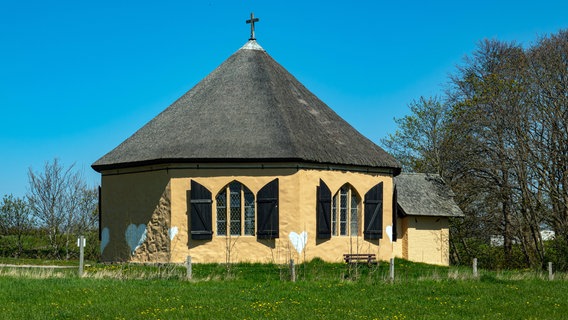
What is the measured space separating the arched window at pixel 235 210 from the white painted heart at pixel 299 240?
132 cm

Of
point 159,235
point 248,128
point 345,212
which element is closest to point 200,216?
point 159,235

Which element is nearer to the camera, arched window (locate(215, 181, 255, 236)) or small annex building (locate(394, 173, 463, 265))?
arched window (locate(215, 181, 255, 236))

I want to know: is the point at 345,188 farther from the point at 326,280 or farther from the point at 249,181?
the point at 326,280

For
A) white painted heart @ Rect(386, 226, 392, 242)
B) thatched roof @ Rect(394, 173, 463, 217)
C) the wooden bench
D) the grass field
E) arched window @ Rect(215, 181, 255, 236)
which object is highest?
thatched roof @ Rect(394, 173, 463, 217)

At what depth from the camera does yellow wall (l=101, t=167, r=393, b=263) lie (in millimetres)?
25578

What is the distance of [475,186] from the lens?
38000mm

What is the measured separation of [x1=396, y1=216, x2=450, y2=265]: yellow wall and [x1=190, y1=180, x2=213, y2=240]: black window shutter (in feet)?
30.6

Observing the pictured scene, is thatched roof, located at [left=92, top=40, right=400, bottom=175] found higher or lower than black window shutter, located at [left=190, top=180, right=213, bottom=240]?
higher

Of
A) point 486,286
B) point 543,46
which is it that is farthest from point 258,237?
point 543,46

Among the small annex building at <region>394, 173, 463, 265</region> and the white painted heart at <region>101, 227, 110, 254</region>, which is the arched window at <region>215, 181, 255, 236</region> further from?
the small annex building at <region>394, 173, 463, 265</region>

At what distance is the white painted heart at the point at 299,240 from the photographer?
84.0ft

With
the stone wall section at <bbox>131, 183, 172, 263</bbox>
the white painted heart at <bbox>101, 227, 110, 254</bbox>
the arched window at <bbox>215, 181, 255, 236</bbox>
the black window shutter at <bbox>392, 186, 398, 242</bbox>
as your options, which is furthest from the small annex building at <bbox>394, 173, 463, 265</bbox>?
the white painted heart at <bbox>101, 227, 110, 254</bbox>

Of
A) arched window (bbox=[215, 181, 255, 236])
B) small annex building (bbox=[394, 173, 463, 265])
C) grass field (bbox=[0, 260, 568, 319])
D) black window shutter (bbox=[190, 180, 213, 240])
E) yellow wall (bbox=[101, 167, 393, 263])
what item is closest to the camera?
grass field (bbox=[0, 260, 568, 319])

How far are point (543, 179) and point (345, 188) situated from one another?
12.3 m
